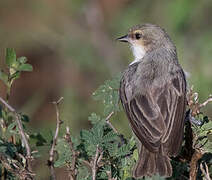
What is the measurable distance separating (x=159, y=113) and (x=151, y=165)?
0.64 m

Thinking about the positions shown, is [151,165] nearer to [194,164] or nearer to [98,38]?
[194,164]

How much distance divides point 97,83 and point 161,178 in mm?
6023

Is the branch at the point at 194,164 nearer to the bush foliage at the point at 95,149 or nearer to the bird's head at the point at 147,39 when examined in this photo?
the bush foliage at the point at 95,149

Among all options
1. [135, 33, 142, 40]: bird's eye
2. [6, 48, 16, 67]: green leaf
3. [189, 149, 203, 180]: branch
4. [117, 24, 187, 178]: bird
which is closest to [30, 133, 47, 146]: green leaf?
[6, 48, 16, 67]: green leaf

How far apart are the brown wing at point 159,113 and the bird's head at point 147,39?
0.99 m

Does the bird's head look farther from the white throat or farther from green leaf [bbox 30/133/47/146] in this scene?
green leaf [bbox 30/133/47/146]

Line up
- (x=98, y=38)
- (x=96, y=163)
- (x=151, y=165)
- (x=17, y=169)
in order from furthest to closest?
(x=98, y=38) → (x=151, y=165) → (x=17, y=169) → (x=96, y=163)

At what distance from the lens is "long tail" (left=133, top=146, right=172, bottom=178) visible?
4.25 metres

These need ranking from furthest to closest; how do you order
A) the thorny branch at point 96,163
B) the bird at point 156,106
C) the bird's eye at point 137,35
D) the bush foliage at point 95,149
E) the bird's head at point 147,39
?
the bird's eye at point 137,35, the bird's head at point 147,39, the bird at point 156,106, the bush foliage at point 95,149, the thorny branch at point 96,163

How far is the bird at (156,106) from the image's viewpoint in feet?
15.0

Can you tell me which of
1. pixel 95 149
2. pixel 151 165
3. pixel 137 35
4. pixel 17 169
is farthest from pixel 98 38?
pixel 17 169

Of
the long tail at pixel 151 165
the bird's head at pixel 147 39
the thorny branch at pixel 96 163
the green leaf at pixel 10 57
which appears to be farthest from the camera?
the bird's head at pixel 147 39

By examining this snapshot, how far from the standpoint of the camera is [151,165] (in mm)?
4633

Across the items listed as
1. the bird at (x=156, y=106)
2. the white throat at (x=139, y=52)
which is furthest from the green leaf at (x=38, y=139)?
the white throat at (x=139, y=52)
